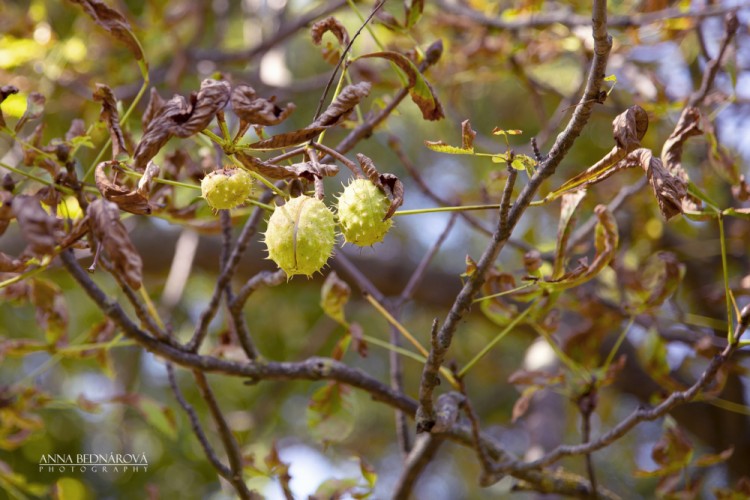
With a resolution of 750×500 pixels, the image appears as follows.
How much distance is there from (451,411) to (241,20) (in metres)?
3.85

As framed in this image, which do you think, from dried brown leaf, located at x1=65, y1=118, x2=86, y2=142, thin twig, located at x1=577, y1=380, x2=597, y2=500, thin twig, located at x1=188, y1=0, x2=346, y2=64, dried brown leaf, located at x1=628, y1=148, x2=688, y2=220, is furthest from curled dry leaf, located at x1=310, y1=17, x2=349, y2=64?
thin twig, located at x1=188, y1=0, x2=346, y2=64

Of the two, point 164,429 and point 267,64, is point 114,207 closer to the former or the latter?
point 164,429

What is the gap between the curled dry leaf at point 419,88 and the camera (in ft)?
4.03

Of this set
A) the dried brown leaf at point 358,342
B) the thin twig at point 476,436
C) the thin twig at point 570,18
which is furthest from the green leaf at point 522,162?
the thin twig at point 570,18

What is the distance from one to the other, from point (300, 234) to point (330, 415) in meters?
0.77

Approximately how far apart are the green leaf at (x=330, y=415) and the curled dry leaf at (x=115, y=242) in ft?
2.53

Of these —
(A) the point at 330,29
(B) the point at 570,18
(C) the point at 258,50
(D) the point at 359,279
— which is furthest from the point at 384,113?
(C) the point at 258,50

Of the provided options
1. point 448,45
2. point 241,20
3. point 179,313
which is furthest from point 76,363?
point 448,45

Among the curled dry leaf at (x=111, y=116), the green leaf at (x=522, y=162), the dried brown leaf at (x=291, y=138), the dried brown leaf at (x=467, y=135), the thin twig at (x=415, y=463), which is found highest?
the curled dry leaf at (x=111, y=116)

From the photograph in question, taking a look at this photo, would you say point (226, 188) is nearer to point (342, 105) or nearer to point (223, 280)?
point (342, 105)

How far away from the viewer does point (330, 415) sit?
166 centimetres

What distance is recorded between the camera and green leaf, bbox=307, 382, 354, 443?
164cm

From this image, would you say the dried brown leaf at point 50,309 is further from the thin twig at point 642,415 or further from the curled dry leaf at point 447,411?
the thin twig at point 642,415

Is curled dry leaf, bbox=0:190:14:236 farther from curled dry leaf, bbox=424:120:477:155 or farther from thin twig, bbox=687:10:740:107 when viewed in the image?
thin twig, bbox=687:10:740:107
